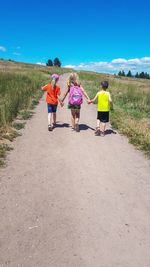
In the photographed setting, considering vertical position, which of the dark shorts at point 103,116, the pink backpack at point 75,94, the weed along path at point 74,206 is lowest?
the weed along path at point 74,206

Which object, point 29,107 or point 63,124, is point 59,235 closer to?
point 63,124

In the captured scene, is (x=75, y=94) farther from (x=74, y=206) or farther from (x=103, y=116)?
(x=74, y=206)

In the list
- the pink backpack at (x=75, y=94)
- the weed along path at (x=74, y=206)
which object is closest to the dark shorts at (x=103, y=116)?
the pink backpack at (x=75, y=94)

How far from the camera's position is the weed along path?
4320 mm

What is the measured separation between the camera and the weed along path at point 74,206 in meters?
4.32

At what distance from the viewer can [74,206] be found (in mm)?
5559

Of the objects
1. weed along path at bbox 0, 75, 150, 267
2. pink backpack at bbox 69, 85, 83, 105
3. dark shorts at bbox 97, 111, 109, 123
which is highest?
pink backpack at bbox 69, 85, 83, 105

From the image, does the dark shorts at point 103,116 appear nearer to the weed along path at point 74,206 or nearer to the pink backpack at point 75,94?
the pink backpack at point 75,94

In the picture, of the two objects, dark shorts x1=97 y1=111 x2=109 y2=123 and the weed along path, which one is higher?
dark shorts x1=97 y1=111 x2=109 y2=123

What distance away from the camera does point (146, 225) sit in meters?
5.04

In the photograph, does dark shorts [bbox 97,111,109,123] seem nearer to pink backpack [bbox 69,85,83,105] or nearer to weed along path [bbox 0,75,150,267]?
pink backpack [bbox 69,85,83,105]

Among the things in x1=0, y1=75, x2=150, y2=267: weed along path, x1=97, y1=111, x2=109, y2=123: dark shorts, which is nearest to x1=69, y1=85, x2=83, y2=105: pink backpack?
x1=97, y1=111, x2=109, y2=123: dark shorts

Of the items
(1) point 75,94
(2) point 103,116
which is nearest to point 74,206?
(2) point 103,116

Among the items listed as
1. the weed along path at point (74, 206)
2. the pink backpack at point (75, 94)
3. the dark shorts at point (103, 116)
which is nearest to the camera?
→ the weed along path at point (74, 206)
